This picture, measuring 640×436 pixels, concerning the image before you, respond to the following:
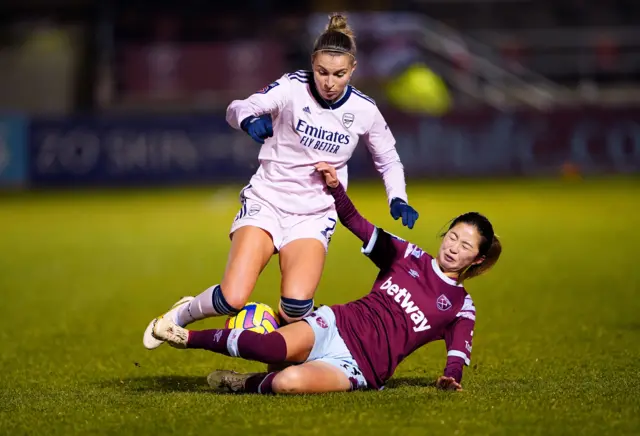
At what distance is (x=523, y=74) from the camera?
2869cm

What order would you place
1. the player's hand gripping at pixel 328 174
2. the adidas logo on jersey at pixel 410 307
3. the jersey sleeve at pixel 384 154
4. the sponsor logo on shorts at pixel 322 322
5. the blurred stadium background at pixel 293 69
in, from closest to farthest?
the sponsor logo on shorts at pixel 322 322 → the adidas logo on jersey at pixel 410 307 → the player's hand gripping at pixel 328 174 → the jersey sleeve at pixel 384 154 → the blurred stadium background at pixel 293 69

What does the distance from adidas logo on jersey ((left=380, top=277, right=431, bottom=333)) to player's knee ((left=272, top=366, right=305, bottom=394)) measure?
749 millimetres

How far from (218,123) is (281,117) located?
1790 cm

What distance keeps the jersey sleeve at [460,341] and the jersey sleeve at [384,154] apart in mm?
977

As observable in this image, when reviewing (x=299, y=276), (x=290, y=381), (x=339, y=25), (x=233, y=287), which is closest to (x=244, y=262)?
(x=233, y=287)

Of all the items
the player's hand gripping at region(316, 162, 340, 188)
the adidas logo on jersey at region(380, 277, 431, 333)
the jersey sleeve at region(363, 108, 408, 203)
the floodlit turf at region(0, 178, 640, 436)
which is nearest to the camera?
the floodlit turf at region(0, 178, 640, 436)

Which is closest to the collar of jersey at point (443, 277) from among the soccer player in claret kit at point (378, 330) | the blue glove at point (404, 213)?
the soccer player in claret kit at point (378, 330)

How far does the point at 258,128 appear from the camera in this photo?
21.5ft

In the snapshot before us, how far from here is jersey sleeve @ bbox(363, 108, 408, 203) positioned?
23.4 feet

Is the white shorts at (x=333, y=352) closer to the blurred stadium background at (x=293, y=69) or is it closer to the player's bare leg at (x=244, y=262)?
the player's bare leg at (x=244, y=262)

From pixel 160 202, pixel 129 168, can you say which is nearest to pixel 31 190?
pixel 129 168

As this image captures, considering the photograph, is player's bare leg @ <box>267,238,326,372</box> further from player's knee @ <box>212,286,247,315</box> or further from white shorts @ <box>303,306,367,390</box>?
white shorts @ <box>303,306,367,390</box>

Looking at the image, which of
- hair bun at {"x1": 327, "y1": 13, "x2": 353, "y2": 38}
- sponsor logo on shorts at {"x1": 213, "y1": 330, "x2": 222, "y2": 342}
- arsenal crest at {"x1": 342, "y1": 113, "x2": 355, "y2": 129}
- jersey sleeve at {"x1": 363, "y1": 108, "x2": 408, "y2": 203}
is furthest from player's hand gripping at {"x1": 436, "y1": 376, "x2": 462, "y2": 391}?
hair bun at {"x1": 327, "y1": 13, "x2": 353, "y2": 38}

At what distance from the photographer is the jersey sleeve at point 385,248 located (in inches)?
262
